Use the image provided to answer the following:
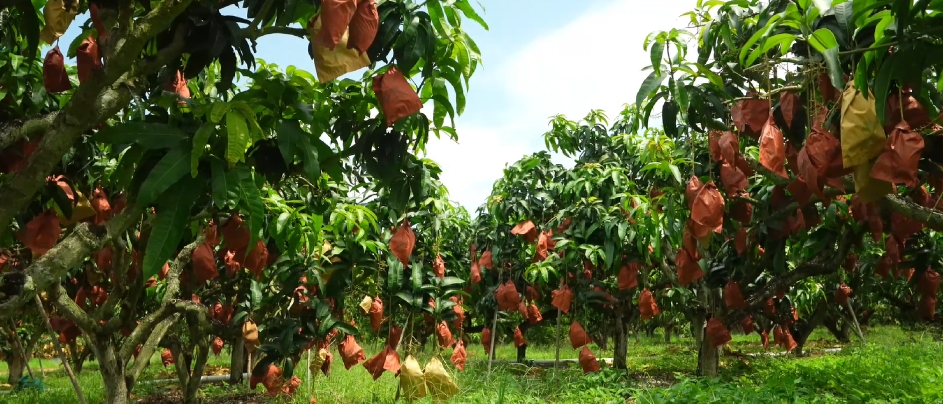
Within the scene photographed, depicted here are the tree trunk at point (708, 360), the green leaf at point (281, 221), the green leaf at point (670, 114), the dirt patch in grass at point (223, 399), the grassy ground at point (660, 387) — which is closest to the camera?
the green leaf at point (670, 114)

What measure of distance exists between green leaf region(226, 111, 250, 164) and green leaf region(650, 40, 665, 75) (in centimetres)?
107

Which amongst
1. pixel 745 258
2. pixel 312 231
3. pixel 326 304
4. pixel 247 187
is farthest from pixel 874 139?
pixel 745 258

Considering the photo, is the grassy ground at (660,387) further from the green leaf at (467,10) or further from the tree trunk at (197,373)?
the green leaf at (467,10)

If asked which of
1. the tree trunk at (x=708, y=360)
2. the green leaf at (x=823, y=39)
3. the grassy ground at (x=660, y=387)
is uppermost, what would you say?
the green leaf at (x=823, y=39)

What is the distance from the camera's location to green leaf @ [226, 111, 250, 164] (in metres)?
1.05

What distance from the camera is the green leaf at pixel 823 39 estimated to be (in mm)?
1279

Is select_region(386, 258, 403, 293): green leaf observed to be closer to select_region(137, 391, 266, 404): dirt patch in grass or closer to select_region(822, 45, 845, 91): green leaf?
select_region(137, 391, 266, 404): dirt patch in grass

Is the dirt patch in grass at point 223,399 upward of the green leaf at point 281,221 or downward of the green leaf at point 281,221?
downward

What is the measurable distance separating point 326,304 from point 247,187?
2.61 m

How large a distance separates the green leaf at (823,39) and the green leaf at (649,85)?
1.30 ft

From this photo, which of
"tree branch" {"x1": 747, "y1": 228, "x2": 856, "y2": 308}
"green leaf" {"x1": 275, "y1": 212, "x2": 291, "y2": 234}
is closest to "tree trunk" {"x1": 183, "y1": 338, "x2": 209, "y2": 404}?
"green leaf" {"x1": 275, "y1": 212, "x2": 291, "y2": 234}

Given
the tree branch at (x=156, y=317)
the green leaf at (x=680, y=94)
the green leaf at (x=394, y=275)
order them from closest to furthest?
1. the green leaf at (x=680, y=94)
2. the tree branch at (x=156, y=317)
3. the green leaf at (x=394, y=275)

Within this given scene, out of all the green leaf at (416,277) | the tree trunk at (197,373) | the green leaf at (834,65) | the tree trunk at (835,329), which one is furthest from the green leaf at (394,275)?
the tree trunk at (835,329)

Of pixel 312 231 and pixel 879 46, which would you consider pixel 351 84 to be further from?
pixel 879 46
